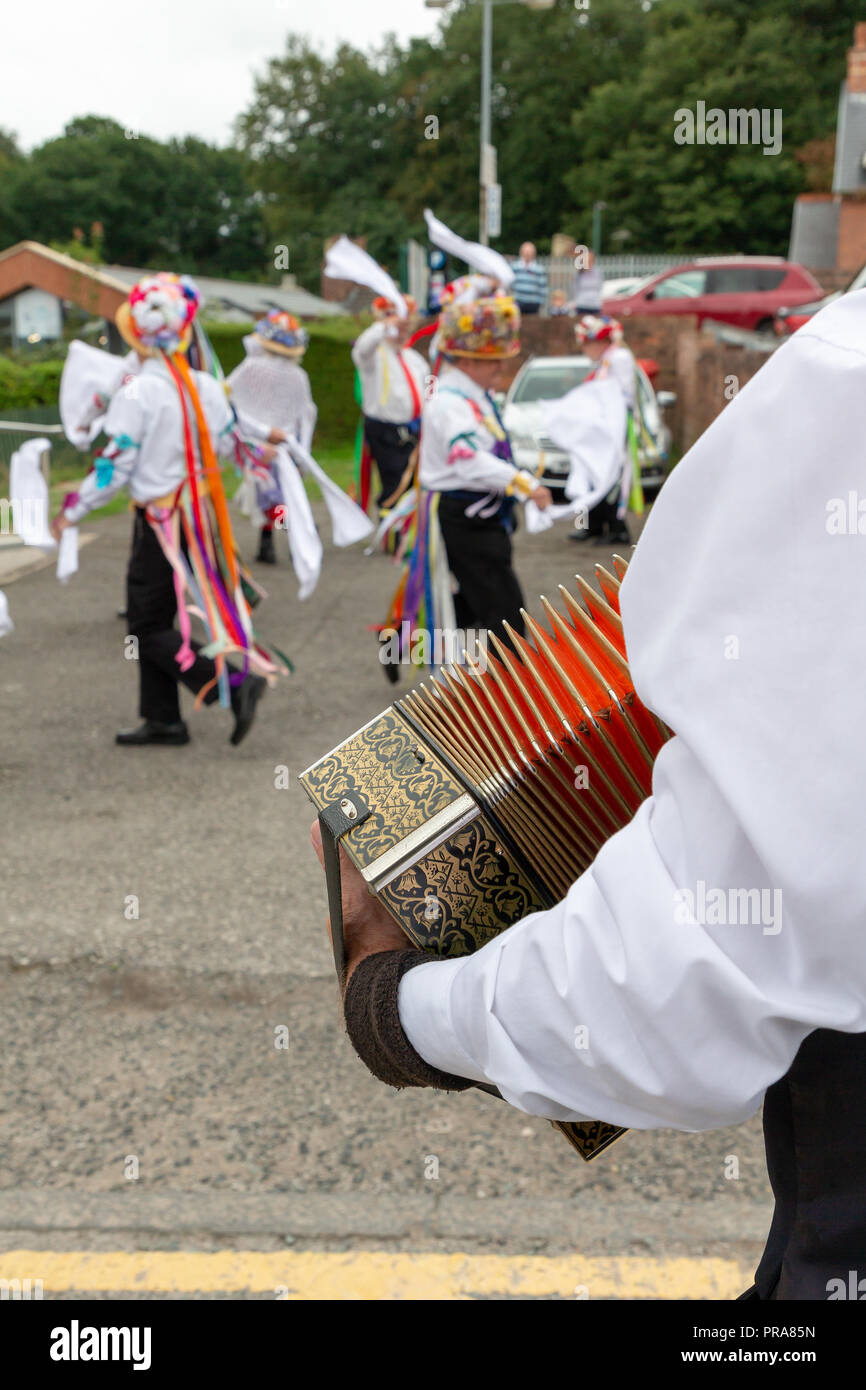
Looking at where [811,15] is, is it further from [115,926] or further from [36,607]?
[115,926]

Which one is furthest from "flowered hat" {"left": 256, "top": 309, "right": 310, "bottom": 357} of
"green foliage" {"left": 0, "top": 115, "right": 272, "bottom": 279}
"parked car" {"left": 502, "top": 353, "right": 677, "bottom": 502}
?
"green foliage" {"left": 0, "top": 115, "right": 272, "bottom": 279}

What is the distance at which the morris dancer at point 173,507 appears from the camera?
5531 mm

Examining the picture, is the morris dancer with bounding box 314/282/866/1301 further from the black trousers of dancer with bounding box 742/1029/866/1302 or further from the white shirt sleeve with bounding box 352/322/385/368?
the white shirt sleeve with bounding box 352/322/385/368

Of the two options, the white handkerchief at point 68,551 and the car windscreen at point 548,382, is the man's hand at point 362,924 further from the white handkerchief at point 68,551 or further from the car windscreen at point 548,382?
the car windscreen at point 548,382

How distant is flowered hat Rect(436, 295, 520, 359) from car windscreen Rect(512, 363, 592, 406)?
741 centimetres

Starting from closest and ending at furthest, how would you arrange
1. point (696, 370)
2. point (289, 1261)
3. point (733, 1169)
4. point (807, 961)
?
1. point (807, 961)
2. point (289, 1261)
3. point (733, 1169)
4. point (696, 370)

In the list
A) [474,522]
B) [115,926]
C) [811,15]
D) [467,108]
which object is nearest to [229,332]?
[474,522]

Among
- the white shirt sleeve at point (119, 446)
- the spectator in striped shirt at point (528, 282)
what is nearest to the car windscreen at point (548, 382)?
the spectator in striped shirt at point (528, 282)

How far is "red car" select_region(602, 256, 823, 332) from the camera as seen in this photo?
2045cm

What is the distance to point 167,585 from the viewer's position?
574 centimetres

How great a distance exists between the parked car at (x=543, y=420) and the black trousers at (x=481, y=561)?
4667 mm

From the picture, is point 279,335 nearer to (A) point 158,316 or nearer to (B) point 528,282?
(A) point 158,316

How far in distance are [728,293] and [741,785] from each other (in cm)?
2158
